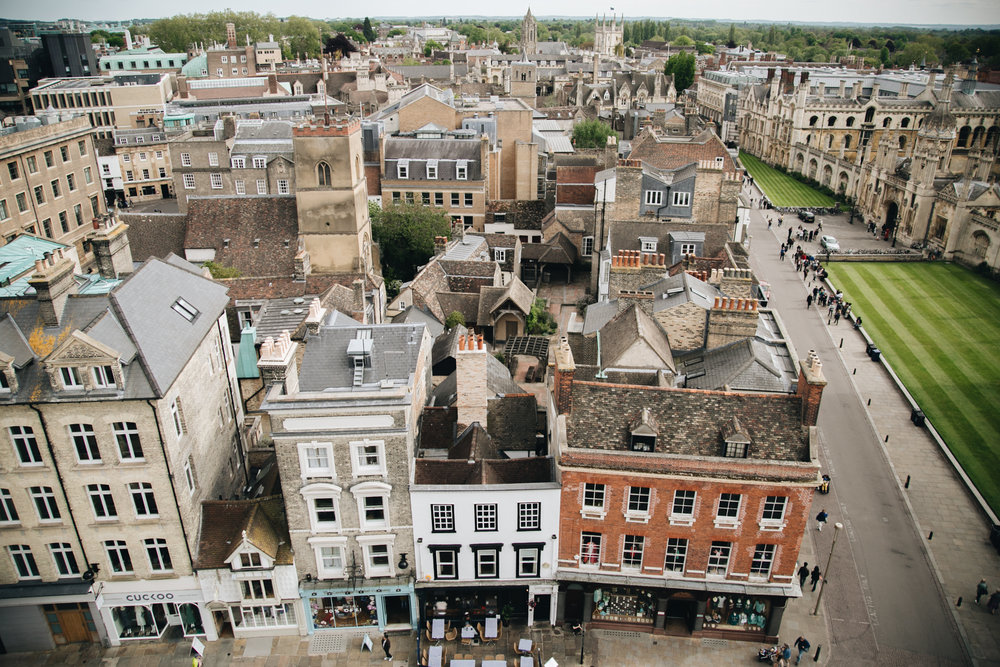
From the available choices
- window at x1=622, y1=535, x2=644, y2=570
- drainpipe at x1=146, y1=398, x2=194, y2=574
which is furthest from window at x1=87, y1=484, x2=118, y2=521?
window at x1=622, y1=535, x2=644, y2=570

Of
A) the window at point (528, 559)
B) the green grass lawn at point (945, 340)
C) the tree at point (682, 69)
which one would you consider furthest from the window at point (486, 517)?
the tree at point (682, 69)

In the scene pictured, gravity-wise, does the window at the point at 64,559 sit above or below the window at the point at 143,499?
below

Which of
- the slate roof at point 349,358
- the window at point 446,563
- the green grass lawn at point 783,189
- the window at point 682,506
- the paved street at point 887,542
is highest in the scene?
the slate roof at point 349,358

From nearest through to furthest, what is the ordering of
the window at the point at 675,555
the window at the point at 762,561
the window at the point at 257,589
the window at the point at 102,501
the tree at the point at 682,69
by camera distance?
the window at the point at 102,501
the window at the point at 762,561
the window at the point at 675,555
the window at the point at 257,589
the tree at the point at 682,69

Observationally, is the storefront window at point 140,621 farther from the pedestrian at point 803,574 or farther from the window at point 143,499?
the pedestrian at point 803,574

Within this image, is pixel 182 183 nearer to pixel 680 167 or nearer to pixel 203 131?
pixel 203 131

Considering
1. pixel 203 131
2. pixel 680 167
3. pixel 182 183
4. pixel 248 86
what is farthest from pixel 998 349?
pixel 248 86

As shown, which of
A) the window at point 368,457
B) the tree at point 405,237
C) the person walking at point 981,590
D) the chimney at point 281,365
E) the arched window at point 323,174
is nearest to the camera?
the window at point 368,457

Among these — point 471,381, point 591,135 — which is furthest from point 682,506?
point 591,135
